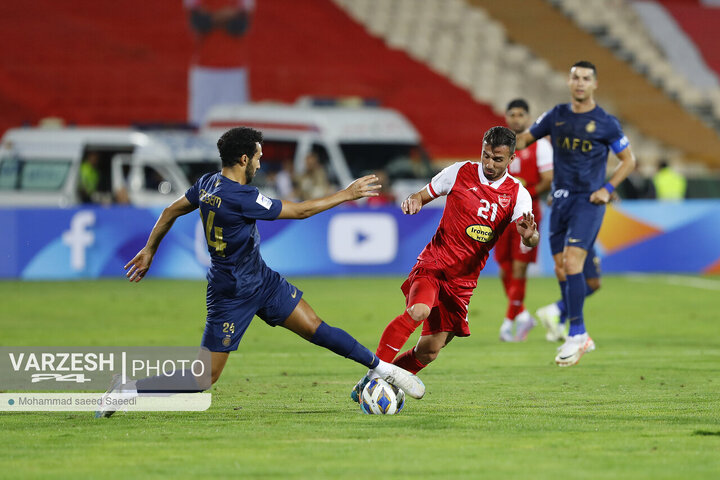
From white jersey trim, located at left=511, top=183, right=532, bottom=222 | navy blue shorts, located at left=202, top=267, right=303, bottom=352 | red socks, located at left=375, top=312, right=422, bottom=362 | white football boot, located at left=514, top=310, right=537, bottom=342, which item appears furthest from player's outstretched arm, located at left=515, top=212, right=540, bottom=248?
white football boot, located at left=514, top=310, right=537, bottom=342

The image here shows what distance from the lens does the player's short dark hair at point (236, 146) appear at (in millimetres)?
7477

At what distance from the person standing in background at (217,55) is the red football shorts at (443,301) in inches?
798

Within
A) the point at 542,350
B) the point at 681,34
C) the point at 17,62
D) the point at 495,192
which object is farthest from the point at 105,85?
the point at 495,192

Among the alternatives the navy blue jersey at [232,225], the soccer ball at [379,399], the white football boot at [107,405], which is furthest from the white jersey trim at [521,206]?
the white football boot at [107,405]

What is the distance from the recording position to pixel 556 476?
231 inches

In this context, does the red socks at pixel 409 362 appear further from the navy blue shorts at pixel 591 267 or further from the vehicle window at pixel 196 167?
the vehicle window at pixel 196 167

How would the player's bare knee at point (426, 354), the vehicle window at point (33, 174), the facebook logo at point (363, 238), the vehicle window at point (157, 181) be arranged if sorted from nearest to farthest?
the player's bare knee at point (426, 354), the facebook logo at point (363, 238), the vehicle window at point (157, 181), the vehicle window at point (33, 174)

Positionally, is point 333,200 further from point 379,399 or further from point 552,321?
point 552,321

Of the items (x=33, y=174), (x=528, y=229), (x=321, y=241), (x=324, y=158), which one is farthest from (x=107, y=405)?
(x=324, y=158)

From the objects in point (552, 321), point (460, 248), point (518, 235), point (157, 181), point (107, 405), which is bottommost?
point (157, 181)

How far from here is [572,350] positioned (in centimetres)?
1012

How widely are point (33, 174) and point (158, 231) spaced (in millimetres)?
15253

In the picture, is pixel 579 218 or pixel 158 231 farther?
pixel 579 218

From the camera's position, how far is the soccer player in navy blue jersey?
10.6 metres
